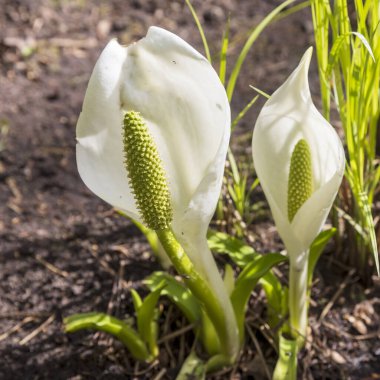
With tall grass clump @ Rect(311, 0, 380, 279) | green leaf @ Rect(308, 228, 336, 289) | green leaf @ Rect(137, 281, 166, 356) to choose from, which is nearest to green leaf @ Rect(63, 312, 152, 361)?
green leaf @ Rect(137, 281, 166, 356)

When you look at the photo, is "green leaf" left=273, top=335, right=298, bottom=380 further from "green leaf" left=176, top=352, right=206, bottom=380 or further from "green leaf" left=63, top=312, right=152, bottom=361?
"green leaf" left=63, top=312, right=152, bottom=361

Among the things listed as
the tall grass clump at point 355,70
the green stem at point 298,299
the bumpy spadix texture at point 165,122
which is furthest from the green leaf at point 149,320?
the tall grass clump at point 355,70

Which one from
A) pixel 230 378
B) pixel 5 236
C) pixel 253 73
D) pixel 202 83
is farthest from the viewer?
pixel 253 73

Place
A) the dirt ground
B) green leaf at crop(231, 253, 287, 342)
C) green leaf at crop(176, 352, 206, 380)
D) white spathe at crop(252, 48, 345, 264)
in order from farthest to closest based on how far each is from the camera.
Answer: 1. the dirt ground
2. green leaf at crop(176, 352, 206, 380)
3. green leaf at crop(231, 253, 287, 342)
4. white spathe at crop(252, 48, 345, 264)

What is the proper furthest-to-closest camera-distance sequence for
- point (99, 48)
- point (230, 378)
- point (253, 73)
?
point (99, 48), point (253, 73), point (230, 378)

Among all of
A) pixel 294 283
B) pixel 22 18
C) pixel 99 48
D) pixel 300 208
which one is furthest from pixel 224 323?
pixel 22 18

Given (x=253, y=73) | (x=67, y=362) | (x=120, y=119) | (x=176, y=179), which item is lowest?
(x=67, y=362)

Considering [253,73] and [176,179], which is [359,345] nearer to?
[176,179]

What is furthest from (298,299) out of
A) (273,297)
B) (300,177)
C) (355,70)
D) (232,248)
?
(355,70)
